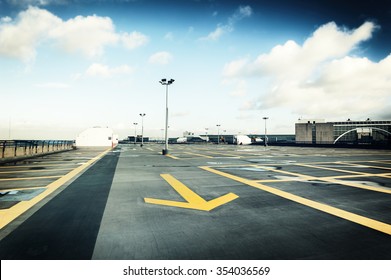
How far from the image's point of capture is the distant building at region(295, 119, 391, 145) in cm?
10788

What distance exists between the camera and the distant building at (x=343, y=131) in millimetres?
107875

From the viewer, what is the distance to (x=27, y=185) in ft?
25.4

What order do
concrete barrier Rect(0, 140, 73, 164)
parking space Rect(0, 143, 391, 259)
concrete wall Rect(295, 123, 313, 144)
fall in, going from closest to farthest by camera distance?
1. parking space Rect(0, 143, 391, 259)
2. concrete barrier Rect(0, 140, 73, 164)
3. concrete wall Rect(295, 123, 313, 144)

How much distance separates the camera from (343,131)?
111 m

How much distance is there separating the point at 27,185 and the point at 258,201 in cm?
794

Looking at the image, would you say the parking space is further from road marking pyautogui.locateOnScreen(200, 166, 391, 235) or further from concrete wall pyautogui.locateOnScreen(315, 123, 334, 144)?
concrete wall pyautogui.locateOnScreen(315, 123, 334, 144)

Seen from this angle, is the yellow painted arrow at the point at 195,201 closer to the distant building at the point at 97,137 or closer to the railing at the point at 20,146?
the railing at the point at 20,146

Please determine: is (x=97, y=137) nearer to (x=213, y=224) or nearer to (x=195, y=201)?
(x=195, y=201)

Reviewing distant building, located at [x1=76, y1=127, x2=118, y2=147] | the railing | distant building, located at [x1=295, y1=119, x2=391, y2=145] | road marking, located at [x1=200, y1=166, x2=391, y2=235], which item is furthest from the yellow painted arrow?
→ distant building, located at [x1=295, y1=119, x2=391, y2=145]

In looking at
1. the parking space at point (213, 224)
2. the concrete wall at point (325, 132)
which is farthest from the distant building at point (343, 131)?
the parking space at point (213, 224)

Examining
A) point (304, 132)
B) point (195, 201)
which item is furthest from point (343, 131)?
point (195, 201)

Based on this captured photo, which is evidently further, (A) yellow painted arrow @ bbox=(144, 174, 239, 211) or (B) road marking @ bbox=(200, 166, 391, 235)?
(A) yellow painted arrow @ bbox=(144, 174, 239, 211)

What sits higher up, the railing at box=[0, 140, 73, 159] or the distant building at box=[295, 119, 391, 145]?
the distant building at box=[295, 119, 391, 145]
